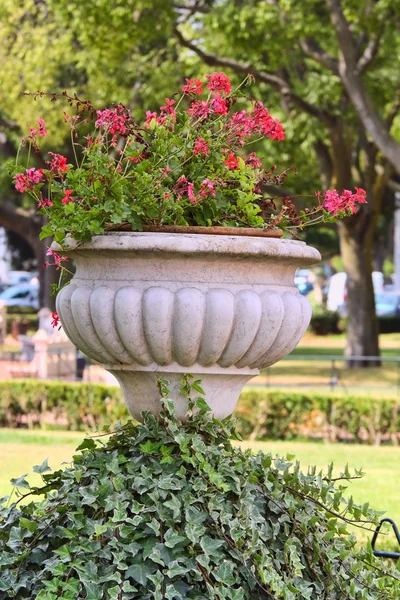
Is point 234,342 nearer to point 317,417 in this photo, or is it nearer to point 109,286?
point 109,286

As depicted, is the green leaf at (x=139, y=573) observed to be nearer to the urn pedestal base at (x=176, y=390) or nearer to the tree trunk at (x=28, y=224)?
the urn pedestal base at (x=176, y=390)

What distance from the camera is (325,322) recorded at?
36.2 metres

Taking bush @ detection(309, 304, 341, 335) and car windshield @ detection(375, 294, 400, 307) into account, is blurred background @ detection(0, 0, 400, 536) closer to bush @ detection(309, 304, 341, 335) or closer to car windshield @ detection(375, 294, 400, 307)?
bush @ detection(309, 304, 341, 335)

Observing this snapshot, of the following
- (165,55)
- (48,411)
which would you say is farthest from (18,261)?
(48,411)

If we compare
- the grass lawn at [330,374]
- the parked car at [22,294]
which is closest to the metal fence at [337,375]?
the grass lawn at [330,374]

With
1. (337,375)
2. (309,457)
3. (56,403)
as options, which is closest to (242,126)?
(309,457)

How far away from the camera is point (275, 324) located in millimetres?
4023

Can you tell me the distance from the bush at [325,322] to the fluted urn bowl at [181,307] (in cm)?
3203

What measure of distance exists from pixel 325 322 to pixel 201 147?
32422 millimetres

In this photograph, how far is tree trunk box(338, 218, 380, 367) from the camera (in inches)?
880

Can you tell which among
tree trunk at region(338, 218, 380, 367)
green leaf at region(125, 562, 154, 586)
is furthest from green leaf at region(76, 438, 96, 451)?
tree trunk at region(338, 218, 380, 367)

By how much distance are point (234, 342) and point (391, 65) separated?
Answer: 1808 centimetres

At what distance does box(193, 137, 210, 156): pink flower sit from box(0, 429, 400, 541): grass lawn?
399 cm

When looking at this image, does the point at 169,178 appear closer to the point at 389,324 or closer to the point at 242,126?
the point at 242,126
